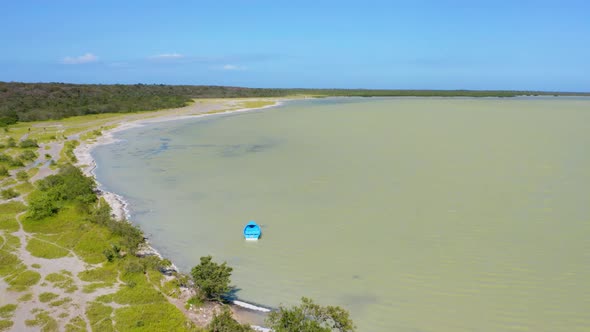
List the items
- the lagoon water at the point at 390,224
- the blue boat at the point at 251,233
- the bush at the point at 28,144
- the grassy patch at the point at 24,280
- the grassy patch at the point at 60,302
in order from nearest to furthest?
the grassy patch at the point at 60,302 → the grassy patch at the point at 24,280 → the lagoon water at the point at 390,224 → the blue boat at the point at 251,233 → the bush at the point at 28,144

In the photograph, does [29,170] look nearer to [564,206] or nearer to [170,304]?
[170,304]

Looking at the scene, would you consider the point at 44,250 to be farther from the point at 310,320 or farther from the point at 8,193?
the point at 310,320

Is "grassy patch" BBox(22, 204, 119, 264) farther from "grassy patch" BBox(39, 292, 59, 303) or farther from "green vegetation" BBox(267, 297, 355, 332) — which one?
"green vegetation" BBox(267, 297, 355, 332)

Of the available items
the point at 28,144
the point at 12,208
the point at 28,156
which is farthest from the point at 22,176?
the point at 28,144

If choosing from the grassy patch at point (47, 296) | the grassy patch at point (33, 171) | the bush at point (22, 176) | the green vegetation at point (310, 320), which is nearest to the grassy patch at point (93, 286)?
the grassy patch at point (47, 296)

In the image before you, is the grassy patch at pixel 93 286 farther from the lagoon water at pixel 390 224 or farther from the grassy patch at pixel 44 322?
the lagoon water at pixel 390 224

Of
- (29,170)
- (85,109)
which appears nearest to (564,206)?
(29,170)
